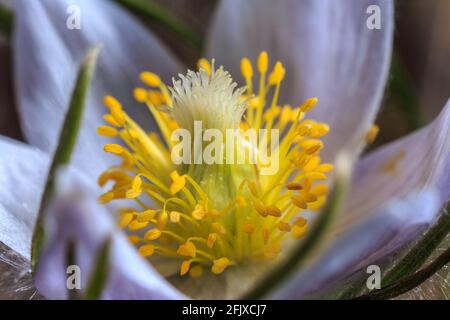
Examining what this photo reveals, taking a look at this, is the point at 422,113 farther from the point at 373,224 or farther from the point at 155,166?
the point at 373,224

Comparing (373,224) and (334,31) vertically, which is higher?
(334,31)

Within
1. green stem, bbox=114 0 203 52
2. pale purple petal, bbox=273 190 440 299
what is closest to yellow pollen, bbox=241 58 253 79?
green stem, bbox=114 0 203 52

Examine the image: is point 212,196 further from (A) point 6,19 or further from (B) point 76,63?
(A) point 6,19

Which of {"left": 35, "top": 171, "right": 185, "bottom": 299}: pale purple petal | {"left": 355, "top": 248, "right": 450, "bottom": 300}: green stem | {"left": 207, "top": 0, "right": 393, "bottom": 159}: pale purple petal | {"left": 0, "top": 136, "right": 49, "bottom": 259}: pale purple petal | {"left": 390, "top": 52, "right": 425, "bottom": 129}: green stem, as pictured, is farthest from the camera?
{"left": 390, "top": 52, "right": 425, "bottom": 129}: green stem

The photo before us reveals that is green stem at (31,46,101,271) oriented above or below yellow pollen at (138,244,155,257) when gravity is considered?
above

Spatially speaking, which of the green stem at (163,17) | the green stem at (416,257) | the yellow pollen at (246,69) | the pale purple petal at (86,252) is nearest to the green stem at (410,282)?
the green stem at (416,257)

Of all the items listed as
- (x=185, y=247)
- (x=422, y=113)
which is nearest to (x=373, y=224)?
(x=185, y=247)

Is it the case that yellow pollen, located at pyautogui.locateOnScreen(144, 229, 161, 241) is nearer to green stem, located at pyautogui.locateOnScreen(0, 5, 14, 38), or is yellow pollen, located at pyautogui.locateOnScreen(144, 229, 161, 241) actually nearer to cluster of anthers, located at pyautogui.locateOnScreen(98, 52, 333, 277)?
cluster of anthers, located at pyautogui.locateOnScreen(98, 52, 333, 277)
